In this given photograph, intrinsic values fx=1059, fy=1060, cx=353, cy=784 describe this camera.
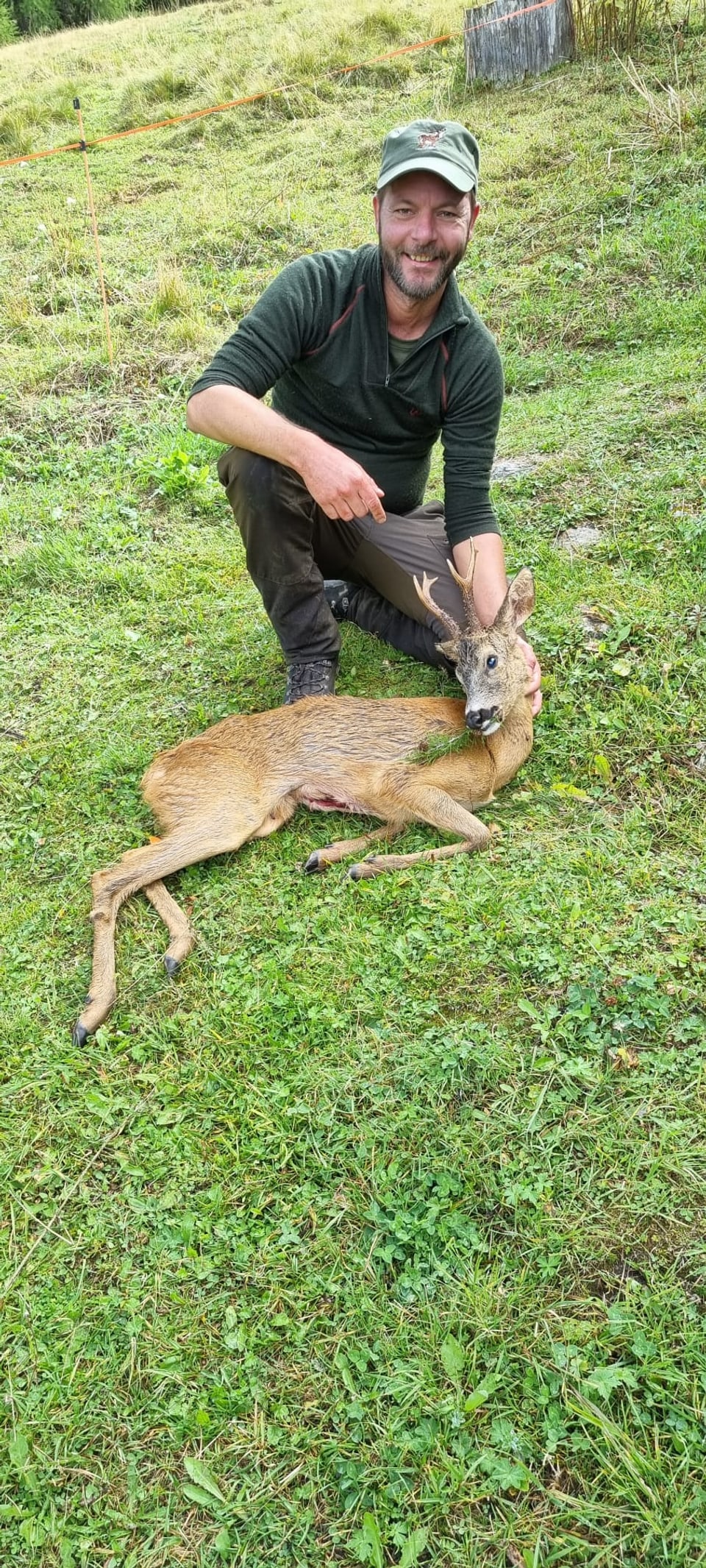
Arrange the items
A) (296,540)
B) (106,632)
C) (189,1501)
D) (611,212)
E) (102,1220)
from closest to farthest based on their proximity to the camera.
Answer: (189,1501), (102,1220), (296,540), (106,632), (611,212)

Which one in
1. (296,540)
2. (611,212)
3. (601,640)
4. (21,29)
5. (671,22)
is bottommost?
(601,640)

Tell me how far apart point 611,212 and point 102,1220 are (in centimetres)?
879

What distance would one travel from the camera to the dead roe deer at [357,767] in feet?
13.6

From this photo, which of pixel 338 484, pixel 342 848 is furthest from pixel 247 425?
pixel 342 848

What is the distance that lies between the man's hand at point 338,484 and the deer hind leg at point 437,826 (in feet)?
3.69

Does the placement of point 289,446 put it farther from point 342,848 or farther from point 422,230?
point 342,848

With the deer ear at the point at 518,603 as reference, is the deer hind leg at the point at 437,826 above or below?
below

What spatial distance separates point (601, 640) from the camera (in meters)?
4.81

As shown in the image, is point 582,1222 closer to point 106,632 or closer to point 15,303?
point 106,632

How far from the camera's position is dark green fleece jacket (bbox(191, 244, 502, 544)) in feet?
14.4

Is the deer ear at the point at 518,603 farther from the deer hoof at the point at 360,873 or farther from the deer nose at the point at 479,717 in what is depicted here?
the deer hoof at the point at 360,873

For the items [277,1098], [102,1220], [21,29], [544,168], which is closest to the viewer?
[102,1220]

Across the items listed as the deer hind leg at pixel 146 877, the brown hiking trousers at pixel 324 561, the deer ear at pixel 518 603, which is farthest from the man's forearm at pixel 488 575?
the deer hind leg at pixel 146 877

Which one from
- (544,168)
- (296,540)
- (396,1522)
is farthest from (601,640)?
(544,168)
